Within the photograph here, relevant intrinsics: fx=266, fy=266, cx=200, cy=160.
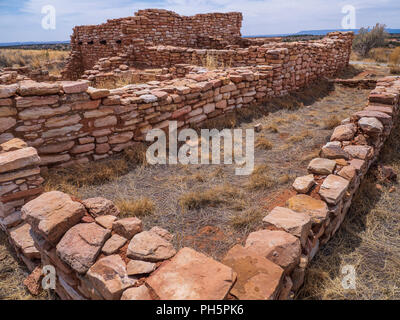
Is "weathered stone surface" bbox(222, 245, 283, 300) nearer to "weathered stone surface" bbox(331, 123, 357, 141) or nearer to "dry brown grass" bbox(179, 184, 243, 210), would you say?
"dry brown grass" bbox(179, 184, 243, 210)

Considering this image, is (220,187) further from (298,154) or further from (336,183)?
(298,154)

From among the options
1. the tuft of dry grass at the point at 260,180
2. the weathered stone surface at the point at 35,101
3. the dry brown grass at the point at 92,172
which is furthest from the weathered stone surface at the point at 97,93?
the tuft of dry grass at the point at 260,180

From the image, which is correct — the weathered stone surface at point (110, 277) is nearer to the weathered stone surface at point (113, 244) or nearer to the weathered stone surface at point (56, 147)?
the weathered stone surface at point (113, 244)

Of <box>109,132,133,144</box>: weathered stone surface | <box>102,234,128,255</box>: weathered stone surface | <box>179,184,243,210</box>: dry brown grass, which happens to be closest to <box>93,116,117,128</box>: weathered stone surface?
<box>109,132,133,144</box>: weathered stone surface

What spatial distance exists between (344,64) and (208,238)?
12.1 metres

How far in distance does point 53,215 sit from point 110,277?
885 millimetres

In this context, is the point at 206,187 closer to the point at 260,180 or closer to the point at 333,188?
the point at 260,180

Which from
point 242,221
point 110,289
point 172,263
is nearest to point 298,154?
point 242,221

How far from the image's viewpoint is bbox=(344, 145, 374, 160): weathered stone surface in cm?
368

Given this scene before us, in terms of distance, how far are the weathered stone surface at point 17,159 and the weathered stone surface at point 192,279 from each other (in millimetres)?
2096

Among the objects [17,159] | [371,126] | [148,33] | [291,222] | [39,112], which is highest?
[148,33]

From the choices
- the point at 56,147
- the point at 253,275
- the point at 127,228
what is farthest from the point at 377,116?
the point at 56,147

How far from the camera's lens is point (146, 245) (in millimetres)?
2154

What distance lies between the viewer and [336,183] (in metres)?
3.00
